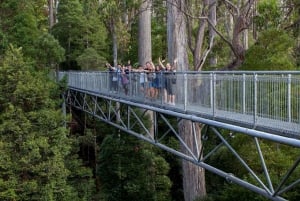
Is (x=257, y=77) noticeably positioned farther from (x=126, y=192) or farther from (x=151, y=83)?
(x=126, y=192)

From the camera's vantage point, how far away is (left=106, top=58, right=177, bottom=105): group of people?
467 inches

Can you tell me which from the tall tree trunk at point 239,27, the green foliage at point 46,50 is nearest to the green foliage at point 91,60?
the green foliage at point 46,50

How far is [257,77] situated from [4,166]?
1115 cm

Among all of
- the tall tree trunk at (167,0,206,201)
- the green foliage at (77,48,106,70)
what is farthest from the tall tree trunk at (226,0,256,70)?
the green foliage at (77,48,106,70)

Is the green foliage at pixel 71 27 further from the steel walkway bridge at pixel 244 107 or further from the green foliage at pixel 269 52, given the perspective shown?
the steel walkway bridge at pixel 244 107

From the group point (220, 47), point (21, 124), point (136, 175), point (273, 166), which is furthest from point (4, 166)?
point (220, 47)

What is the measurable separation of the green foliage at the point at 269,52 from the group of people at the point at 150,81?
222cm

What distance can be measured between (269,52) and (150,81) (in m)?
3.53

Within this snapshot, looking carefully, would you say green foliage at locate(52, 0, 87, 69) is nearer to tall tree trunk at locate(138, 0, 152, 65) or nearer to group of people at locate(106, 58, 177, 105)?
tall tree trunk at locate(138, 0, 152, 65)

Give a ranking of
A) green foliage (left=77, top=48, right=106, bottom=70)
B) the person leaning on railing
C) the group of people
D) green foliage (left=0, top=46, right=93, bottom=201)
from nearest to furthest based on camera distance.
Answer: the person leaning on railing
the group of people
green foliage (left=0, top=46, right=93, bottom=201)
green foliage (left=77, top=48, right=106, bottom=70)

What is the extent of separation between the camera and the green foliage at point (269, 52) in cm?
1365

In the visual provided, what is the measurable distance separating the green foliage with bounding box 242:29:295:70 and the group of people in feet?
7.29

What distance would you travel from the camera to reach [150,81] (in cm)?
1309

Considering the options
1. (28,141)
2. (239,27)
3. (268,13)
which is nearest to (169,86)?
(239,27)
